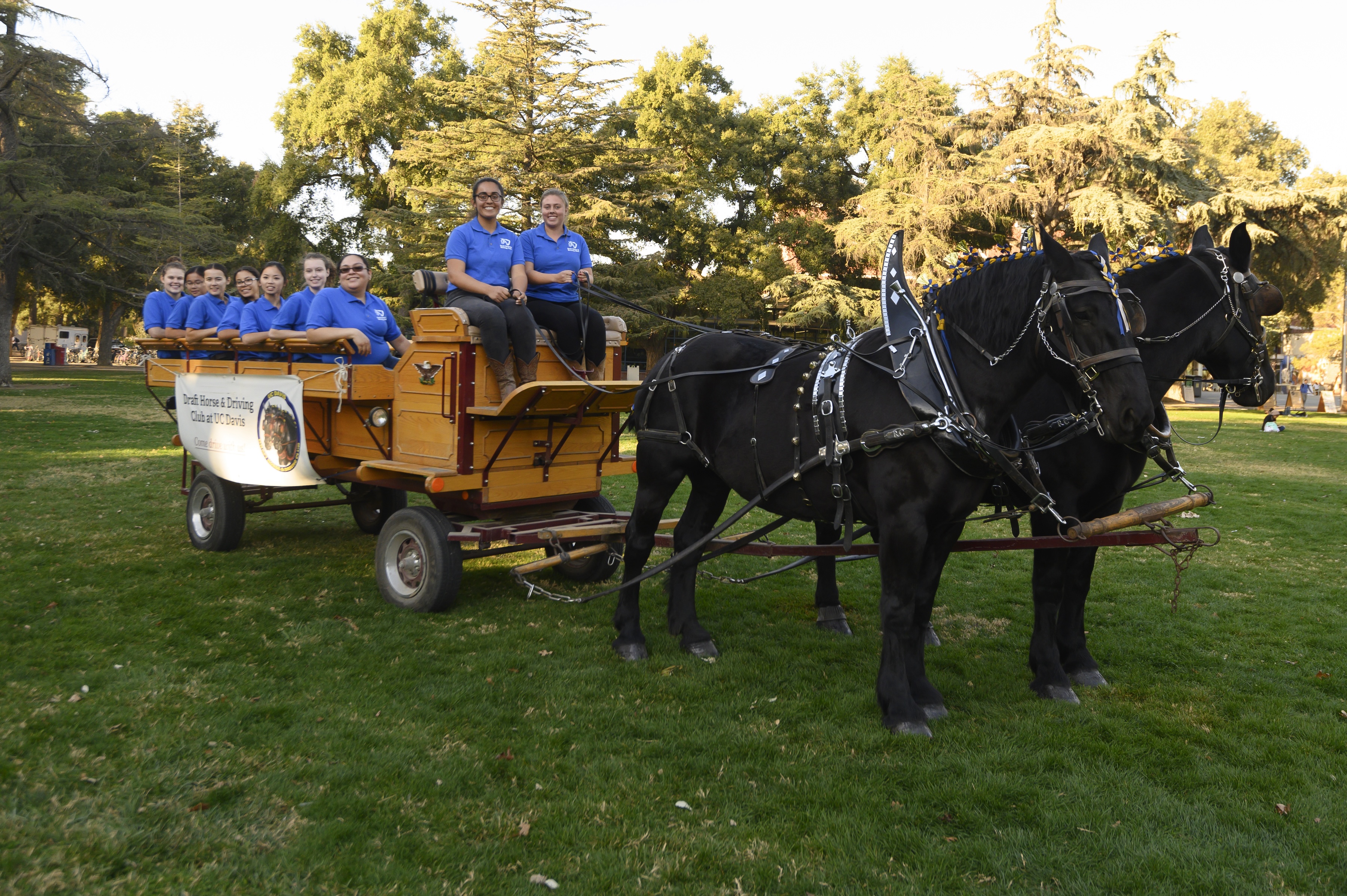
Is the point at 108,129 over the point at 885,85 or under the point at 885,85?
under

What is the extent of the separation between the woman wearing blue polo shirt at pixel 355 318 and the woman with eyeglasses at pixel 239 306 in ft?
2.67

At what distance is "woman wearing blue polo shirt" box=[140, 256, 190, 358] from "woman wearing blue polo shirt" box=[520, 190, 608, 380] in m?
4.02

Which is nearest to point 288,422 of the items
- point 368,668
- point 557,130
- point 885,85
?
point 368,668

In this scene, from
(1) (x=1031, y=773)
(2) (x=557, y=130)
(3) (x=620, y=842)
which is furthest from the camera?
(2) (x=557, y=130)

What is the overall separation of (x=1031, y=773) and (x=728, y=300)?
27127 mm

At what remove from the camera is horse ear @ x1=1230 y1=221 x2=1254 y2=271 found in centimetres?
496

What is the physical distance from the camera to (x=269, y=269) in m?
7.99

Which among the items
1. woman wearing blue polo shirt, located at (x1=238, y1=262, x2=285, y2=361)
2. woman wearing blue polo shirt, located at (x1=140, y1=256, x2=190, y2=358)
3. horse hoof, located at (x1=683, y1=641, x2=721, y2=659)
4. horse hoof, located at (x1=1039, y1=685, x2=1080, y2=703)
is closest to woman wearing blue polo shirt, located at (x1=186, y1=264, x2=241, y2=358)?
woman wearing blue polo shirt, located at (x1=140, y1=256, x2=190, y2=358)

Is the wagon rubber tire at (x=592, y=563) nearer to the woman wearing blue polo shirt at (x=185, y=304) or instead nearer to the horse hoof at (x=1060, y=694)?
the horse hoof at (x=1060, y=694)

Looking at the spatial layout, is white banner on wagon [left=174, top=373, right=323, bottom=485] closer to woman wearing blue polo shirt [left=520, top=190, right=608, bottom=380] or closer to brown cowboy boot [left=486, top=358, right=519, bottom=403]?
brown cowboy boot [left=486, top=358, right=519, bottom=403]

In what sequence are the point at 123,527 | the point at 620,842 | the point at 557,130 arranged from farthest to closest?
the point at 557,130, the point at 123,527, the point at 620,842

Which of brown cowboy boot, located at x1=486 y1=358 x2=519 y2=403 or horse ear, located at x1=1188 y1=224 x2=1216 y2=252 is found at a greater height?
horse ear, located at x1=1188 y1=224 x2=1216 y2=252

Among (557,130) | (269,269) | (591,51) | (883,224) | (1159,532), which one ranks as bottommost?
(1159,532)

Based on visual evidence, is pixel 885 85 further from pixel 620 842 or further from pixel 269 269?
pixel 620 842
